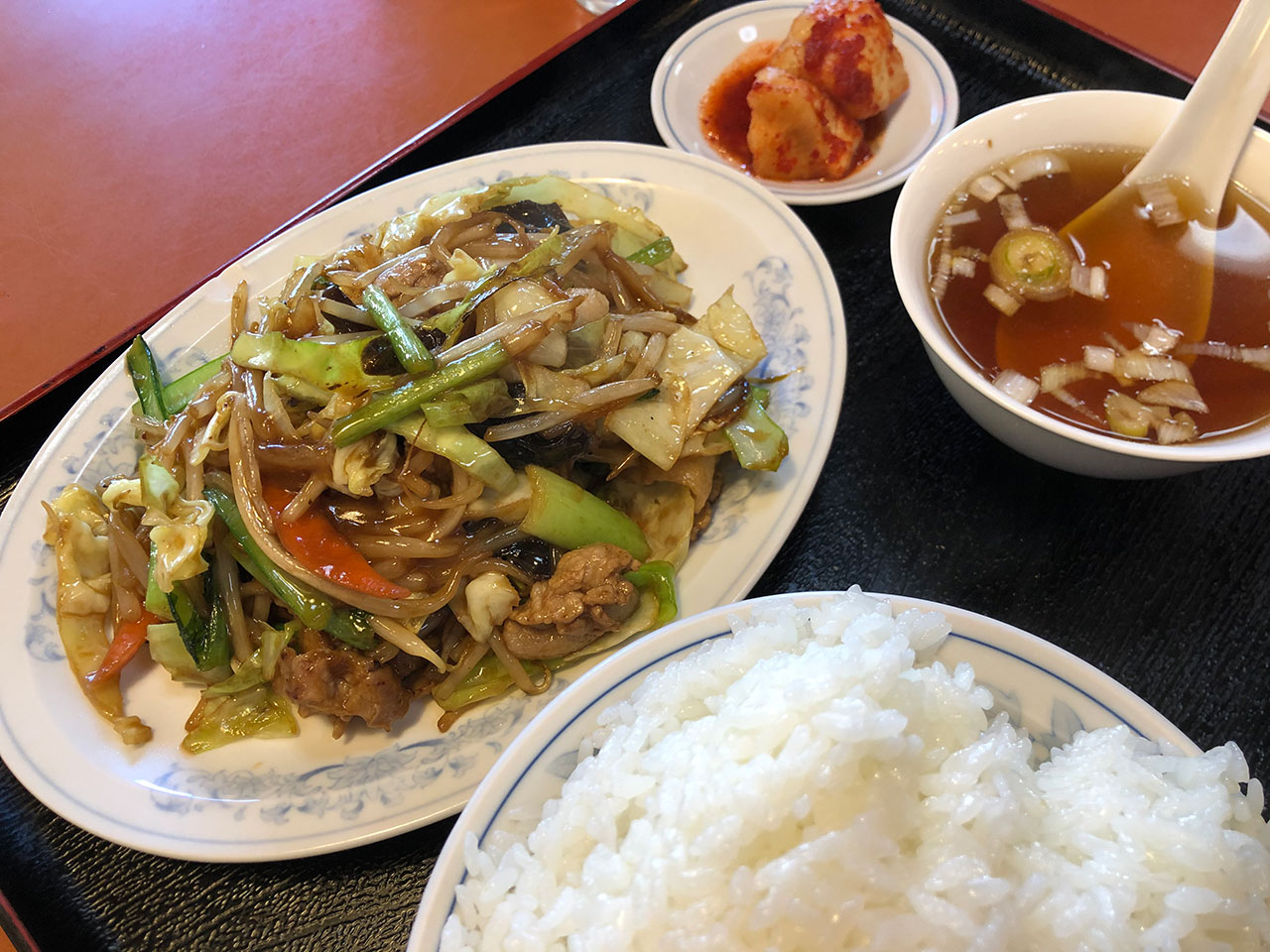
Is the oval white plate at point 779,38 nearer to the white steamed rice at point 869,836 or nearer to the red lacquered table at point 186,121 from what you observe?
the red lacquered table at point 186,121

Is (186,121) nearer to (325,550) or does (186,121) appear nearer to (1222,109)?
(325,550)

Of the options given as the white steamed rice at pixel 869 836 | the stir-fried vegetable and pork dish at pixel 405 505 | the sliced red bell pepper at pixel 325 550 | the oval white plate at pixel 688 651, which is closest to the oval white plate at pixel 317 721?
the stir-fried vegetable and pork dish at pixel 405 505

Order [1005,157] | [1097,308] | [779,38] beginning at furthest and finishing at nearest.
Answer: [779,38], [1005,157], [1097,308]

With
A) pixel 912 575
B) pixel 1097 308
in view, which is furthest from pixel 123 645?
pixel 1097 308

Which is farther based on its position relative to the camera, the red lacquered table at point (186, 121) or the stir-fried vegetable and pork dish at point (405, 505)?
the red lacquered table at point (186, 121)

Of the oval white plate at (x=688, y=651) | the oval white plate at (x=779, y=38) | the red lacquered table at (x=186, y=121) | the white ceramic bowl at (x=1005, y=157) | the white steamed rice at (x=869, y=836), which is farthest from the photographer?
the red lacquered table at (x=186, y=121)

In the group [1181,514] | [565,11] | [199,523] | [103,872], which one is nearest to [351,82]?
[565,11]

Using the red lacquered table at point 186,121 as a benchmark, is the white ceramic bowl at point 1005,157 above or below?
below
